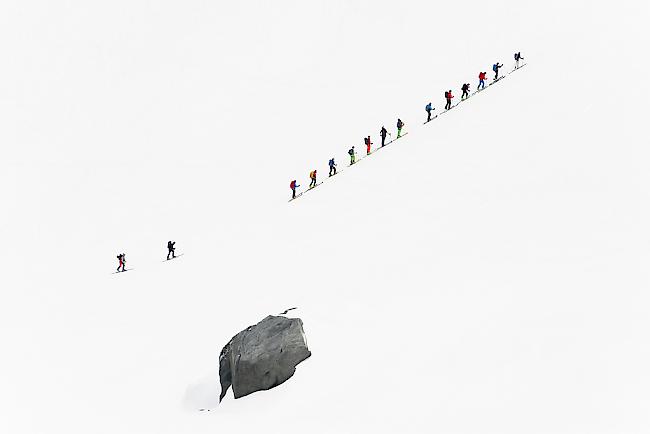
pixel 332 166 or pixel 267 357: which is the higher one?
pixel 332 166

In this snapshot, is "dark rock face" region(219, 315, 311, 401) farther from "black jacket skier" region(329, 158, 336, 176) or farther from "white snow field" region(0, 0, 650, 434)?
"black jacket skier" region(329, 158, 336, 176)

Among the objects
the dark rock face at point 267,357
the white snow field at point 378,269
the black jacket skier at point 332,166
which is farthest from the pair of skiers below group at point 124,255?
the dark rock face at point 267,357

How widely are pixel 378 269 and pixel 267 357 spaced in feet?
19.7

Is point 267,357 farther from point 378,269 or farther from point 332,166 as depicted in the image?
point 332,166

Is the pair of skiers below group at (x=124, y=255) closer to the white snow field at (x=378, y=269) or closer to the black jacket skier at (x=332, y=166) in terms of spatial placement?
the white snow field at (x=378, y=269)

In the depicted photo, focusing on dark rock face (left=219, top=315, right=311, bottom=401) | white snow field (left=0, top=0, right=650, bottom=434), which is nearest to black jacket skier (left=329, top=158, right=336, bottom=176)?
white snow field (left=0, top=0, right=650, bottom=434)

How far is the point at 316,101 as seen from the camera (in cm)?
6856

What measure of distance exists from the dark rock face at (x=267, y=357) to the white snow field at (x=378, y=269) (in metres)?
0.37

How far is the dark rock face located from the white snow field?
0.37 m

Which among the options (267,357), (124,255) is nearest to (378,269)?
(267,357)

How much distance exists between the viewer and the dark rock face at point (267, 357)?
14625 mm

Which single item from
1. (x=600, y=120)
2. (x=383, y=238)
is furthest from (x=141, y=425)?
(x=600, y=120)

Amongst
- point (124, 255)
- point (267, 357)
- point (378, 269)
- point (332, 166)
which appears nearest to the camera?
point (267, 357)

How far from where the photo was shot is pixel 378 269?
1900 centimetres
